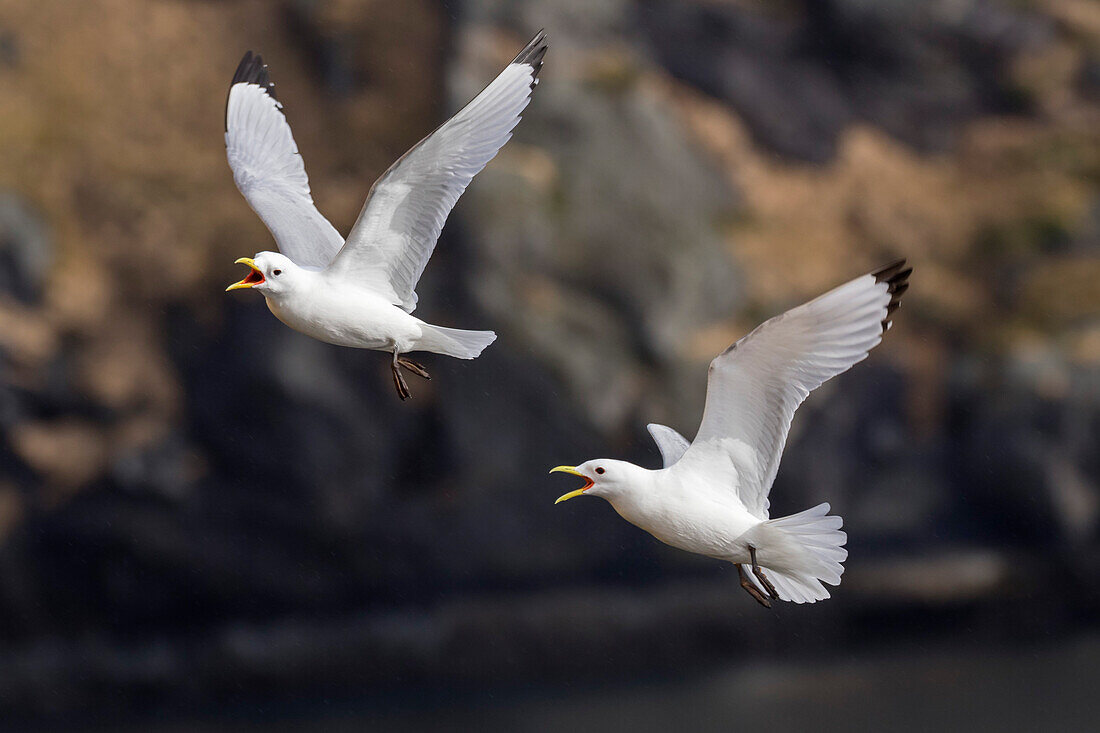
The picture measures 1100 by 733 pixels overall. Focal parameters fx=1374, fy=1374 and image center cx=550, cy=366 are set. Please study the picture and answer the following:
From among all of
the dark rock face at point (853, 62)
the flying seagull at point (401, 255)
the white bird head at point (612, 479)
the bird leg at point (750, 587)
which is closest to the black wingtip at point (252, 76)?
the flying seagull at point (401, 255)

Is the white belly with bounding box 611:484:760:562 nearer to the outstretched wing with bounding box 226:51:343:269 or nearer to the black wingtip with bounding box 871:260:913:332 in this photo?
the black wingtip with bounding box 871:260:913:332

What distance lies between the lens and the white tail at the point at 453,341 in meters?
3.01

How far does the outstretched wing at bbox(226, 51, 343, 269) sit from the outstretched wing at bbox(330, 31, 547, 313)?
49 centimetres

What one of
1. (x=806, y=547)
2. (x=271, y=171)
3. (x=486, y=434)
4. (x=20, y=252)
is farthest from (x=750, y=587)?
(x=20, y=252)

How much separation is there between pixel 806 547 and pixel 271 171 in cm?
186

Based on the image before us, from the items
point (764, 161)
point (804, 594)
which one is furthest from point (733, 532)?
point (764, 161)

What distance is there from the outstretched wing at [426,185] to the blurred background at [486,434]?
6.73 metres

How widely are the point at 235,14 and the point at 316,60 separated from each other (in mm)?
732

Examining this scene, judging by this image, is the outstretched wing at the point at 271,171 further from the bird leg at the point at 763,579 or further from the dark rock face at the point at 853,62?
the dark rock face at the point at 853,62

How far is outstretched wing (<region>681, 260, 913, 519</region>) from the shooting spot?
8.79ft

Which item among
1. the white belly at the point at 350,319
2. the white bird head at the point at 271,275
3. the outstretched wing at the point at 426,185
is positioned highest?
the outstretched wing at the point at 426,185

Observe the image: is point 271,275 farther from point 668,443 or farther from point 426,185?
point 668,443

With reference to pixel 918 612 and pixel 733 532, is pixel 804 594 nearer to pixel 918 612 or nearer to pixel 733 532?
pixel 733 532

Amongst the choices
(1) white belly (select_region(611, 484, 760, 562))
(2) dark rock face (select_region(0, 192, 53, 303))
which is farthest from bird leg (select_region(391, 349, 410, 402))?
(2) dark rock face (select_region(0, 192, 53, 303))
